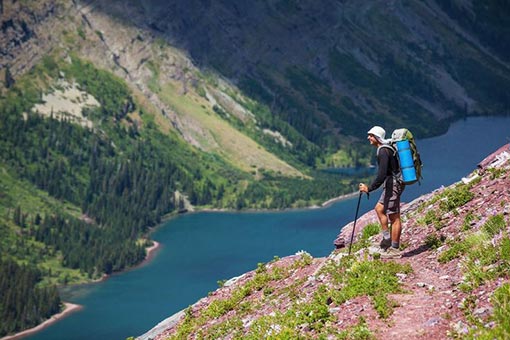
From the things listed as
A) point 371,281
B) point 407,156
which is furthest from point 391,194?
point 371,281

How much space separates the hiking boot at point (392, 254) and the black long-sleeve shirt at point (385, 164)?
2782mm

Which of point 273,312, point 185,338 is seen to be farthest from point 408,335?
point 185,338

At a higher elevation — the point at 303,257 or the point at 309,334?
the point at 303,257

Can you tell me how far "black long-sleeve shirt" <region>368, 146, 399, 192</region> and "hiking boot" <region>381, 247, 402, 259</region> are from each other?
9.13 ft

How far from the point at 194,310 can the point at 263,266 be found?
3.79m

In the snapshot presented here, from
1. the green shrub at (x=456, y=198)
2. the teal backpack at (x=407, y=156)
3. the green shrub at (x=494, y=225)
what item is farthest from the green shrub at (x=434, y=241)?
the green shrub at (x=456, y=198)

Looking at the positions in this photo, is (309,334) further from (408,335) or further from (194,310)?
(194,310)

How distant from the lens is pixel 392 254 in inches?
1319

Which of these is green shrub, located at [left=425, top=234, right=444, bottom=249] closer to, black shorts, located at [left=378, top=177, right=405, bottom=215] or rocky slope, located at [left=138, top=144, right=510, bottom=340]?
rocky slope, located at [left=138, top=144, right=510, bottom=340]

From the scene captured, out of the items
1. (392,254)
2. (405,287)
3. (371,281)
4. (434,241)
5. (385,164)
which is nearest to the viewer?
(405,287)

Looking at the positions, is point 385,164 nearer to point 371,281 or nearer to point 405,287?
point 371,281

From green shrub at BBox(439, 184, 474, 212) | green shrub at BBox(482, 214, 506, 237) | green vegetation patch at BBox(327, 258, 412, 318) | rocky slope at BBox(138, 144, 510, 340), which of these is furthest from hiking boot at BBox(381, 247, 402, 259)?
green shrub at BBox(439, 184, 474, 212)

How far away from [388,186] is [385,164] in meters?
0.94

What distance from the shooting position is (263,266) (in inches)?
1538
